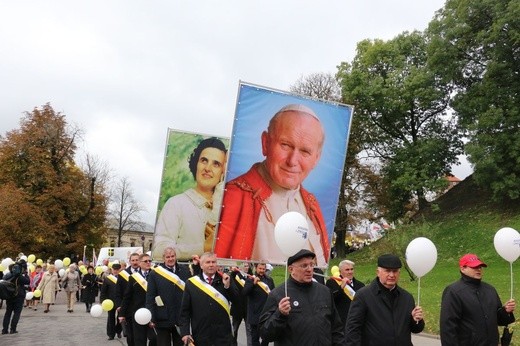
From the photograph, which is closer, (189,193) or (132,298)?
(132,298)

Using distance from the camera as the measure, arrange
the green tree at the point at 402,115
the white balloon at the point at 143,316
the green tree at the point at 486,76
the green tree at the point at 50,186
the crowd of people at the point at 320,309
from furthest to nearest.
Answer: the green tree at the point at 50,186, the green tree at the point at 402,115, the green tree at the point at 486,76, the white balloon at the point at 143,316, the crowd of people at the point at 320,309

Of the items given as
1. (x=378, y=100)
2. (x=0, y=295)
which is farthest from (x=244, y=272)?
(x=378, y=100)

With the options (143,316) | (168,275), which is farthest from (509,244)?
(143,316)

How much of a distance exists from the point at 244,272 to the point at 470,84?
106 ft

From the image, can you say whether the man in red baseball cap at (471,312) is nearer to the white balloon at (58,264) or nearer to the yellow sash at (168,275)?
the yellow sash at (168,275)

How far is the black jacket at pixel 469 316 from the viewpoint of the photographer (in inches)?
233

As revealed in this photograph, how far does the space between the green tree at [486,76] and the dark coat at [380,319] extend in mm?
29997

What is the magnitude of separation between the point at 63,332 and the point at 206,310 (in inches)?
384

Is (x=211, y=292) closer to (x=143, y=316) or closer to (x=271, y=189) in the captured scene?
(x=143, y=316)

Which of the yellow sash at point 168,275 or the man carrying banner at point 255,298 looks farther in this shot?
the man carrying banner at point 255,298

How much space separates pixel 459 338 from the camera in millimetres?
5996

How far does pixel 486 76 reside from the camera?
1394 inches

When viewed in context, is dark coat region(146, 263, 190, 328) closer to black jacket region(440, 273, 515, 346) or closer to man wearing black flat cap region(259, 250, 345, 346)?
man wearing black flat cap region(259, 250, 345, 346)

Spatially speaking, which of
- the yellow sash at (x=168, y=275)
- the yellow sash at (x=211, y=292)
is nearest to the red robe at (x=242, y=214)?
the yellow sash at (x=168, y=275)
